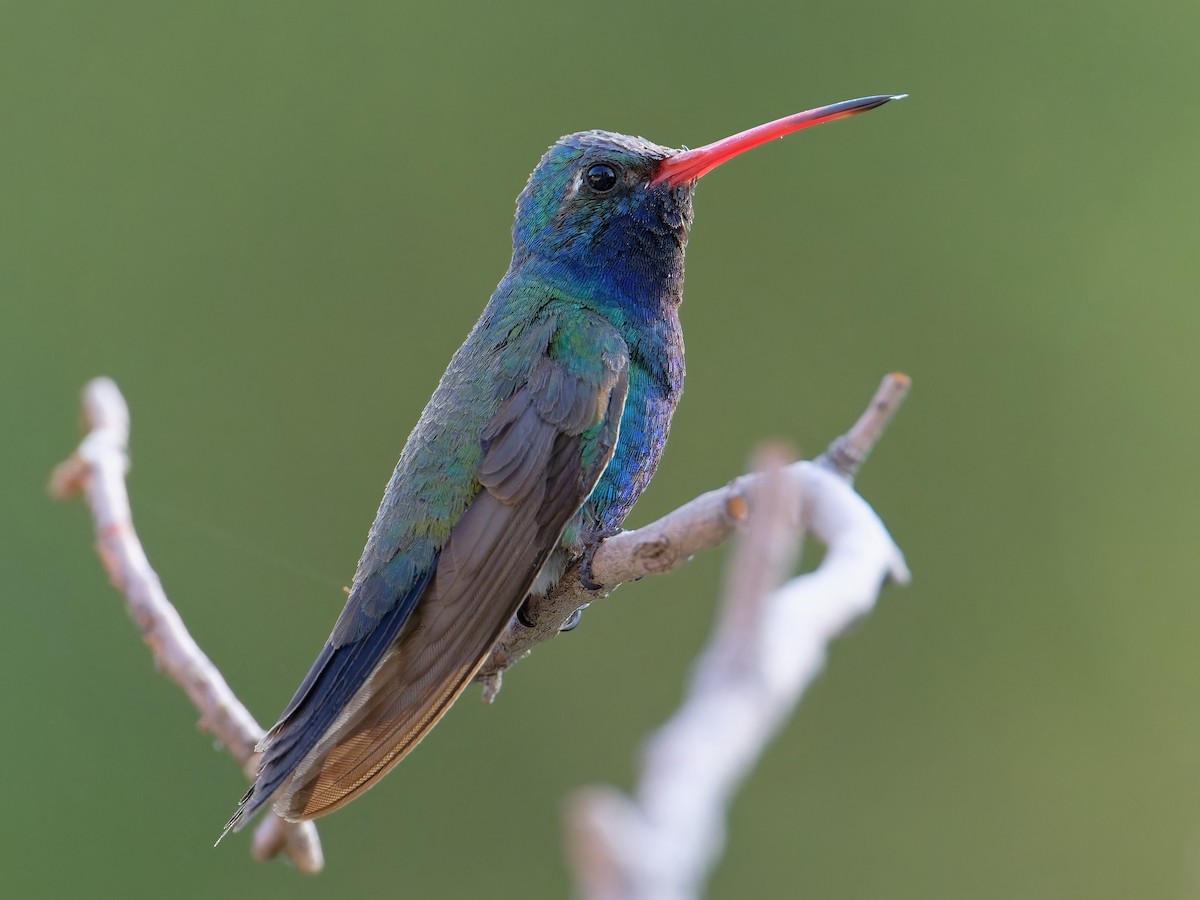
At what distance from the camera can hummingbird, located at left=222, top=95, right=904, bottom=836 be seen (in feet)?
7.25

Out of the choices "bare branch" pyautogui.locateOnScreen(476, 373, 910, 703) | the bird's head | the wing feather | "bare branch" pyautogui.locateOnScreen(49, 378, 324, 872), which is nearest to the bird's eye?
the bird's head

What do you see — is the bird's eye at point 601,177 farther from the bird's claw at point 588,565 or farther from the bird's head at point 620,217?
the bird's claw at point 588,565

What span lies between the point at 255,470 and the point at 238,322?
589 millimetres

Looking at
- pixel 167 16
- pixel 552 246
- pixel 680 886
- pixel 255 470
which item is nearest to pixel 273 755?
pixel 552 246

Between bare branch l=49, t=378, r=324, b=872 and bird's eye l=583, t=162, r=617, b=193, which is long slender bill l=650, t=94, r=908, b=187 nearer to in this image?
bird's eye l=583, t=162, r=617, b=193

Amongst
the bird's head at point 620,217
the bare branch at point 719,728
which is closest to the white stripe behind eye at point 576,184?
the bird's head at point 620,217

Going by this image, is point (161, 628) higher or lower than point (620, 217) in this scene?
lower

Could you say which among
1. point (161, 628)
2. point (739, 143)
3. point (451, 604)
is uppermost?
point (739, 143)

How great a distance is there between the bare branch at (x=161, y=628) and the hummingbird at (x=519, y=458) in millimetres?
144

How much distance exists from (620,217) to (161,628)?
125 cm

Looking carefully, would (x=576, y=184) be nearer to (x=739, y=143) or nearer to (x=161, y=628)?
(x=739, y=143)

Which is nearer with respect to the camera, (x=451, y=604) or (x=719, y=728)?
(x=719, y=728)

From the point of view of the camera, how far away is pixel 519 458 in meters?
2.51

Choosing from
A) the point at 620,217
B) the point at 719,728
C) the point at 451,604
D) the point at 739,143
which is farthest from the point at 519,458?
the point at 719,728
